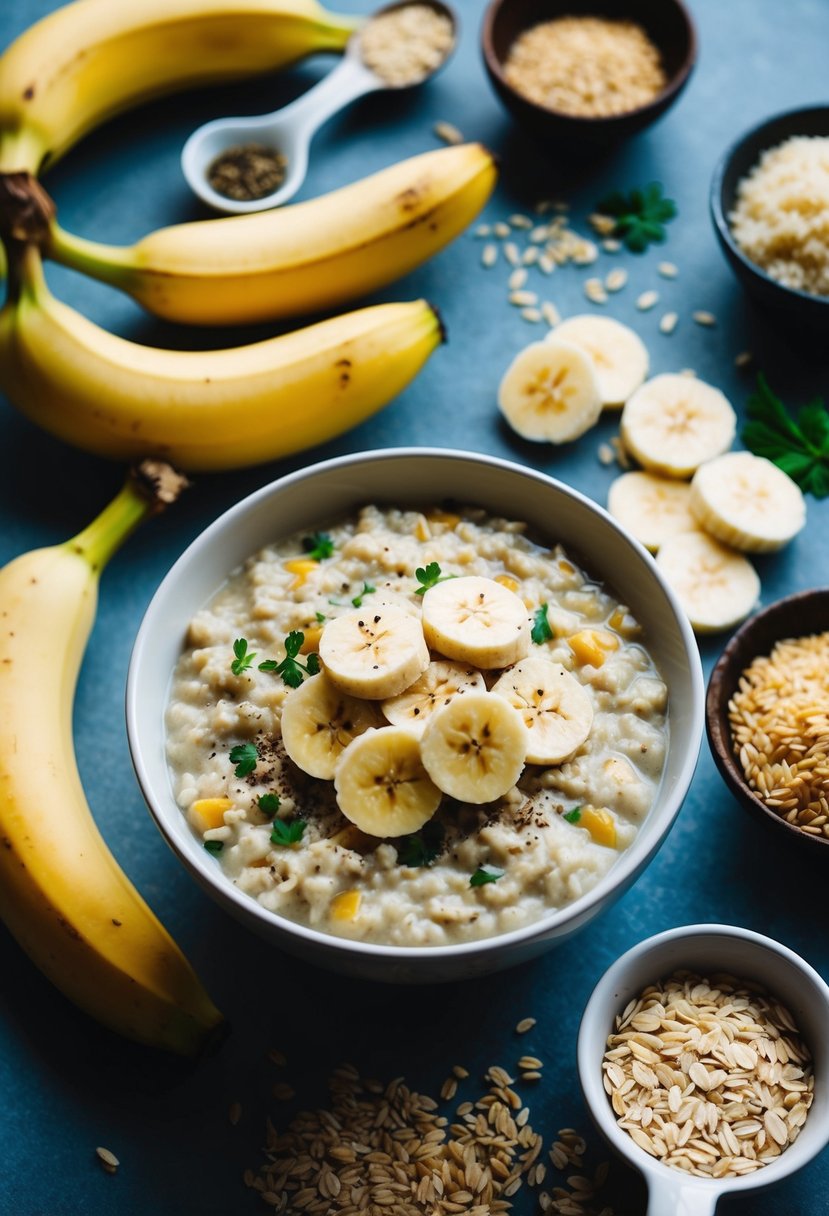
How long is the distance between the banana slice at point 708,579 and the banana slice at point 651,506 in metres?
0.03

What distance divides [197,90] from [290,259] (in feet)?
3.03

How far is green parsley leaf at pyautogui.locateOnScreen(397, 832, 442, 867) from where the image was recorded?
232cm

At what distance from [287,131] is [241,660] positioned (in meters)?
1.68

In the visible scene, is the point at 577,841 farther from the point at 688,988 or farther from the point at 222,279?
the point at 222,279

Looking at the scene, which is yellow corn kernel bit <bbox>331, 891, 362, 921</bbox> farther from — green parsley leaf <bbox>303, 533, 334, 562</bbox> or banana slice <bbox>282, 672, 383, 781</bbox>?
green parsley leaf <bbox>303, 533, 334, 562</bbox>

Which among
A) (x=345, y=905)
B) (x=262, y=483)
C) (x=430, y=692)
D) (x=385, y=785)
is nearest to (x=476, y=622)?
(x=430, y=692)

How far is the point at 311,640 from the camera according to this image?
2564mm

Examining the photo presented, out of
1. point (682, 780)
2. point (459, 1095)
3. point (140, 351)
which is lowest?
point (459, 1095)

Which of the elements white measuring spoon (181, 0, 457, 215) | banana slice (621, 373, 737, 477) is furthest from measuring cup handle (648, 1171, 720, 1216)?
white measuring spoon (181, 0, 457, 215)

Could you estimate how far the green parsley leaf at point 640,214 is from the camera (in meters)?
3.42

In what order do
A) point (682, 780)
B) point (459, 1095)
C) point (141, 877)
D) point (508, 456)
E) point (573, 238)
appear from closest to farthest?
1. point (682, 780)
2. point (459, 1095)
3. point (141, 877)
4. point (508, 456)
5. point (573, 238)

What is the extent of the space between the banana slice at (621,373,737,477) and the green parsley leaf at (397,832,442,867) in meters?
1.19

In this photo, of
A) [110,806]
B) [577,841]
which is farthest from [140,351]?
[577,841]

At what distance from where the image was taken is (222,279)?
306cm
